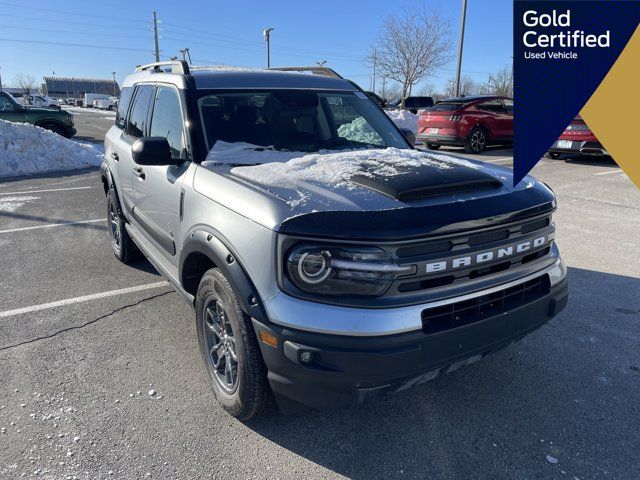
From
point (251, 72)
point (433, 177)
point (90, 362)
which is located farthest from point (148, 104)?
point (433, 177)

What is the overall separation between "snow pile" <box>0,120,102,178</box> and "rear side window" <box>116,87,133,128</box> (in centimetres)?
738

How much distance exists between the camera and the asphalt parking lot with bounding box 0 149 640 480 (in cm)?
241

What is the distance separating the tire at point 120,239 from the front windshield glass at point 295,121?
2141 mm

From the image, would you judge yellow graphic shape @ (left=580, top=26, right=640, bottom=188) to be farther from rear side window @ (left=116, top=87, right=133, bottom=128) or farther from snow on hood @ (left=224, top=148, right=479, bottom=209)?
rear side window @ (left=116, top=87, right=133, bottom=128)

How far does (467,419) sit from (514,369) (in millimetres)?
681

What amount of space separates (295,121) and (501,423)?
2.49 meters

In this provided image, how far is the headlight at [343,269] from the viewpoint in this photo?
2.11 m

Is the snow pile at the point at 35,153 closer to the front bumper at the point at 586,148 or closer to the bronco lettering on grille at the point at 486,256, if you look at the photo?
the bronco lettering on grille at the point at 486,256

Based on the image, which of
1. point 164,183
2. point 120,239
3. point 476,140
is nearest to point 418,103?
point 476,140

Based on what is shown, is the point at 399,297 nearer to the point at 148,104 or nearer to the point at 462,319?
the point at 462,319

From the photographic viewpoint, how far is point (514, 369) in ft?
10.5

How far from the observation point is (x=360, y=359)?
2.06 meters

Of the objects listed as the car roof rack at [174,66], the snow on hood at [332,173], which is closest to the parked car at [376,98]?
the snow on hood at [332,173]

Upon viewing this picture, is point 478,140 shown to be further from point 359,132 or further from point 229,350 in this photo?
point 229,350
